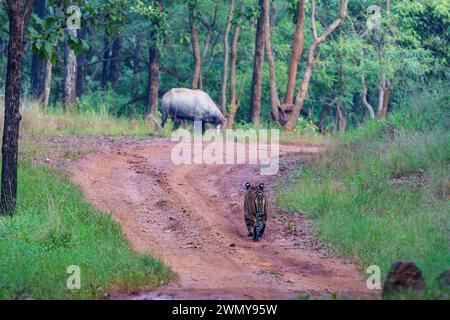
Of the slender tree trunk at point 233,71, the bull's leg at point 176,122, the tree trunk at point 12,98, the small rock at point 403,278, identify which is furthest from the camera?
the slender tree trunk at point 233,71

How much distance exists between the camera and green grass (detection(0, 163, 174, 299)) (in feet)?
32.8

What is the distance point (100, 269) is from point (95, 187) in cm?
593

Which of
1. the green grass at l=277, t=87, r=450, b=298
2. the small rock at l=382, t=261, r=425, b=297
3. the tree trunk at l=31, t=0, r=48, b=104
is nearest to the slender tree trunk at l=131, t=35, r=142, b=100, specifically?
the tree trunk at l=31, t=0, r=48, b=104

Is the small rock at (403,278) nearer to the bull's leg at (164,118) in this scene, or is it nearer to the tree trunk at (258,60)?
the bull's leg at (164,118)

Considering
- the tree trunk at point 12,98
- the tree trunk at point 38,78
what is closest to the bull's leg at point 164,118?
the tree trunk at point 38,78

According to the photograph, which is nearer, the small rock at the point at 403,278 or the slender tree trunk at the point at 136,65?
the small rock at the point at 403,278

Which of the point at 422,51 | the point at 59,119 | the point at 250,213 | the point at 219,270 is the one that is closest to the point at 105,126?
the point at 59,119

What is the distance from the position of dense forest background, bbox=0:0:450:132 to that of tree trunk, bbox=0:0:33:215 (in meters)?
17.0

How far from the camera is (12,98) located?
13641mm

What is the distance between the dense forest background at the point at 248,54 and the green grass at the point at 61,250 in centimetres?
1628

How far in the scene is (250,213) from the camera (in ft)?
46.2

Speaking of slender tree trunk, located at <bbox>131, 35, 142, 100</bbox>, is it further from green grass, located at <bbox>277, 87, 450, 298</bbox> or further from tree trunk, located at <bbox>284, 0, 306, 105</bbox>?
green grass, located at <bbox>277, 87, 450, 298</bbox>

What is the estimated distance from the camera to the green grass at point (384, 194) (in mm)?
12523

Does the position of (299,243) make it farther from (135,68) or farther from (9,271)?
(135,68)
